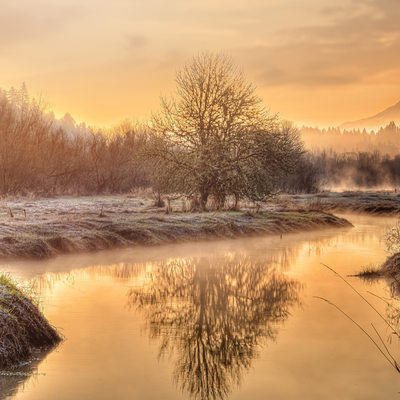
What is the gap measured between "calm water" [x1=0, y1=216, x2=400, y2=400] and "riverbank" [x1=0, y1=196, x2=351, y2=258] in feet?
3.24

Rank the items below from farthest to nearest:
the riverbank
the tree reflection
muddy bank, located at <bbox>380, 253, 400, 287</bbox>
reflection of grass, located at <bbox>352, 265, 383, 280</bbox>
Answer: the riverbank, reflection of grass, located at <bbox>352, 265, 383, 280</bbox>, muddy bank, located at <bbox>380, 253, 400, 287</bbox>, the tree reflection

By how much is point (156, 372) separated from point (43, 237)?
1200 cm

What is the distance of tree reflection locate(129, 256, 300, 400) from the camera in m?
8.87

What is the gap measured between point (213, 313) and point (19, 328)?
5.01m

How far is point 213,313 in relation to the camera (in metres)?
12.7

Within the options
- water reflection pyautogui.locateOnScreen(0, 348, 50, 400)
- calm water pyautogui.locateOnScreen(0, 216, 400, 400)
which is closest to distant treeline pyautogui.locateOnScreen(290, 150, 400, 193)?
calm water pyautogui.locateOnScreen(0, 216, 400, 400)

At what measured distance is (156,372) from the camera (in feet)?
28.6

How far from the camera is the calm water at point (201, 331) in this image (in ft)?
26.6

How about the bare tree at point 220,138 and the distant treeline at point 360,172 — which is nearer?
the bare tree at point 220,138

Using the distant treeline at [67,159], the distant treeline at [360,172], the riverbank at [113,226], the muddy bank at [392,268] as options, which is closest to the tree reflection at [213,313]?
the muddy bank at [392,268]

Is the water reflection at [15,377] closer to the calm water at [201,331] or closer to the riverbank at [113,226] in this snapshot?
the calm water at [201,331]

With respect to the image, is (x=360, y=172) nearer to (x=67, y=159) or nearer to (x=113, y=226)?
(x=67, y=159)

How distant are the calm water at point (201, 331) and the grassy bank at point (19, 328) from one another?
24cm

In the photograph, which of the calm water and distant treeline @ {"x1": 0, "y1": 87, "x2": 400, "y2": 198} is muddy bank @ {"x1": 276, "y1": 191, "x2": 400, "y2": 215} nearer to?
distant treeline @ {"x1": 0, "y1": 87, "x2": 400, "y2": 198}
